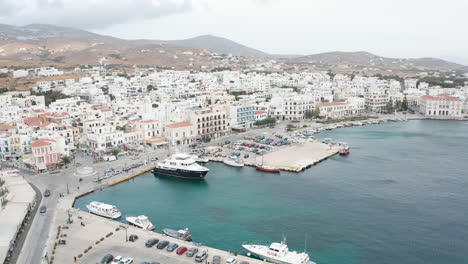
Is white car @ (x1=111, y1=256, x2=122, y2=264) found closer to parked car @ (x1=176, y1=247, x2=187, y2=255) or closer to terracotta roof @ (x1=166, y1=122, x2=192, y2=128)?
parked car @ (x1=176, y1=247, x2=187, y2=255)

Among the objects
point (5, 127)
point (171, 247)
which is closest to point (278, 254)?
point (171, 247)

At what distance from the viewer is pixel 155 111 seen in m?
46.9

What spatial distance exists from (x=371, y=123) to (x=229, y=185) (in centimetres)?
3418

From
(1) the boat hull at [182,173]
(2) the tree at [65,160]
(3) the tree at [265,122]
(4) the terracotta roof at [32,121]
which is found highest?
(4) the terracotta roof at [32,121]

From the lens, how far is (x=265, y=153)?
1524 inches

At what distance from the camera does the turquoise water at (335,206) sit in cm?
→ 2070

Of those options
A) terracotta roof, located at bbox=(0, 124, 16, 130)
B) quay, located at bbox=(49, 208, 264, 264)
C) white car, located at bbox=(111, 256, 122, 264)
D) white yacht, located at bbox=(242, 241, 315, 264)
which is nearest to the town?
terracotta roof, located at bbox=(0, 124, 16, 130)

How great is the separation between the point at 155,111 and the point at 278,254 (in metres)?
31.5

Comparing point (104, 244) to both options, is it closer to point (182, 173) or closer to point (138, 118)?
point (182, 173)

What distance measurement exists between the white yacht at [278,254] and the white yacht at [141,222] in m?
6.11

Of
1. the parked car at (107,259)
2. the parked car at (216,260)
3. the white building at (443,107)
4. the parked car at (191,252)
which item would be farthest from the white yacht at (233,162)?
the white building at (443,107)

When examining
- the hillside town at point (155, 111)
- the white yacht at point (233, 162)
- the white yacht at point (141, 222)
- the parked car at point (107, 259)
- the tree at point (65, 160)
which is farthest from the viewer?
the hillside town at point (155, 111)

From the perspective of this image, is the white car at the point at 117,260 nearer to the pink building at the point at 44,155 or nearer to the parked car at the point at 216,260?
the parked car at the point at 216,260

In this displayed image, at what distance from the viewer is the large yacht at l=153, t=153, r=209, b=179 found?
31859mm
